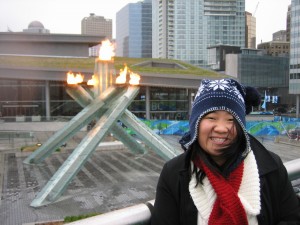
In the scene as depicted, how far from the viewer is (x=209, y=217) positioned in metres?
2.47

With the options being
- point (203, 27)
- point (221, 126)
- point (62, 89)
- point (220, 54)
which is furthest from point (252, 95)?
point (203, 27)

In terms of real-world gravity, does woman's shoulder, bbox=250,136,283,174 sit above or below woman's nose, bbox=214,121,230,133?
below

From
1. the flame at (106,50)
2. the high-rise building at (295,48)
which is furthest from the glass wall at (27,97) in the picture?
the high-rise building at (295,48)

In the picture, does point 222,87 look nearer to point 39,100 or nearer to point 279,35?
point 39,100

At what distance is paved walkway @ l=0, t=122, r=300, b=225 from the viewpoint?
610 inches

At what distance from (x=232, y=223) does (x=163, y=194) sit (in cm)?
48

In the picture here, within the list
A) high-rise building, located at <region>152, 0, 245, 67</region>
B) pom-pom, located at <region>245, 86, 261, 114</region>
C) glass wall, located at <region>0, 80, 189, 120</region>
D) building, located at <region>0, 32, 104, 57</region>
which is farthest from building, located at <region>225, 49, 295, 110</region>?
pom-pom, located at <region>245, 86, 261, 114</region>

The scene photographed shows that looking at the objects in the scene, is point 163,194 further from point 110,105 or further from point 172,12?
point 172,12

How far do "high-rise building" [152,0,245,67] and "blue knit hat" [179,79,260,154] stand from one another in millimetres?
137947

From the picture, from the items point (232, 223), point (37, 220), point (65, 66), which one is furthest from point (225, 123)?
point (65, 66)

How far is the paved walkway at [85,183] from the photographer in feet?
50.8

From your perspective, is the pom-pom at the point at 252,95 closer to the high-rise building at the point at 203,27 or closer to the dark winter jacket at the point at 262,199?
the dark winter jacket at the point at 262,199

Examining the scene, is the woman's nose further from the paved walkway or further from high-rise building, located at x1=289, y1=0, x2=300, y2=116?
high-rise building, located at x1=289, y1=0, x2=300, y2=116

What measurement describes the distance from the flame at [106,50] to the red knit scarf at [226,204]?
16.9 meters
